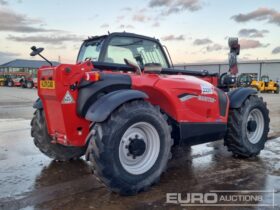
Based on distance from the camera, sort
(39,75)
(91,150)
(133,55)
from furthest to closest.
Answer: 1. (133,55)
2. (39,75)
3. (91,150)

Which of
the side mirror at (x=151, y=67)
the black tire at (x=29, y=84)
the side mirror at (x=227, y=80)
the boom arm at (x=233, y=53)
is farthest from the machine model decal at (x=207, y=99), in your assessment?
the black tire at (x=29, y=84)

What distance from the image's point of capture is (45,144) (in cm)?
541

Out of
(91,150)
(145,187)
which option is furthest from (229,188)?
(91,150)

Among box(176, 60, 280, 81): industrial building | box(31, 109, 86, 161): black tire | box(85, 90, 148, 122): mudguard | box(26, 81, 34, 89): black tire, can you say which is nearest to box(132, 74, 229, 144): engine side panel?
box(85, 90, 148, 122): mudguard

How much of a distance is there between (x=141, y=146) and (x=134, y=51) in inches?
75.7

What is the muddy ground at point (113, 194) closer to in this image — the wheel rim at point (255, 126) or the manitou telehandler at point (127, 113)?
the manitou telehandler at point (127, 113)

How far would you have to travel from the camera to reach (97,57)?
5320mm

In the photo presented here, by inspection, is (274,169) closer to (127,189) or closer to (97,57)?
(127,189)

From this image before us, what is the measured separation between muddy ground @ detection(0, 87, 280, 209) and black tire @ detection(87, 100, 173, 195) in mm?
169

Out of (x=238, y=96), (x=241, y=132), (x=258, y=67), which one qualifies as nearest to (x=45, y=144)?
(x=241, y=132)

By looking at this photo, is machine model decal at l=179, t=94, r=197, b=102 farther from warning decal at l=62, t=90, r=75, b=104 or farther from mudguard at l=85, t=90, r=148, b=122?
warning decal at l=62, t=90, r=75, b=104

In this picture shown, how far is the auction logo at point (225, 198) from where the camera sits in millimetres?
3986

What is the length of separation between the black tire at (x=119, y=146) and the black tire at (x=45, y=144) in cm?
151

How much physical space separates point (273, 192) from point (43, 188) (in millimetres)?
2942
